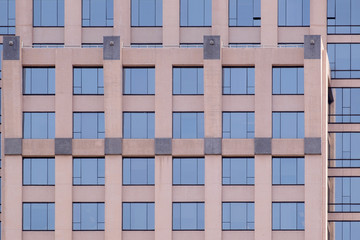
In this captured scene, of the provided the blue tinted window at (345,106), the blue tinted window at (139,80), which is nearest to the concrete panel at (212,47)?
the blue tinted window at (139,80)

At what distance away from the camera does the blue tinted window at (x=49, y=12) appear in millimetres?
66688

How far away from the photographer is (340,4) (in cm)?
6756

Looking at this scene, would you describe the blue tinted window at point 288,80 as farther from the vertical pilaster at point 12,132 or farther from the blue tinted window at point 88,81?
the vertical pilaster at point 12,132

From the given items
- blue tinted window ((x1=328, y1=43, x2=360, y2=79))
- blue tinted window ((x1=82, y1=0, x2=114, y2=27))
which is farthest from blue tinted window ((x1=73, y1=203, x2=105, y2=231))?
blue tinted window ((x1=328, y1=43, x2=360, y2=79))

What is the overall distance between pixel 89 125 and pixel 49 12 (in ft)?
34.5

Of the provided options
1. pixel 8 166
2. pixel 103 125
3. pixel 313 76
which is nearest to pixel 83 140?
pixel 103 125

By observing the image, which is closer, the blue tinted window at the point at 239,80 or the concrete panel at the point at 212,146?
the concrete panel at the point at 212,146

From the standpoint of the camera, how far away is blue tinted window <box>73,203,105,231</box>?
201 ft

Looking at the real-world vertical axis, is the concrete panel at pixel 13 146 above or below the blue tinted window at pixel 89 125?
below

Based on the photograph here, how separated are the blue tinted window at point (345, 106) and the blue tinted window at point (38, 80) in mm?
21854

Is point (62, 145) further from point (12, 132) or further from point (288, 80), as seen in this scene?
point (288, 80)

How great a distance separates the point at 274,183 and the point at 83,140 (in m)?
13.8

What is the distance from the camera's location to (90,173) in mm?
61625

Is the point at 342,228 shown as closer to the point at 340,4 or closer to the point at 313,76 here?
the point at 313,76
